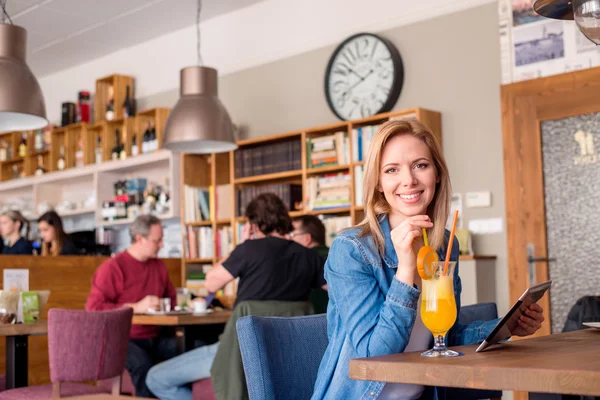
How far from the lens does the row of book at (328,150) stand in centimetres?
556

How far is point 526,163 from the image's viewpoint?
4.89 metres

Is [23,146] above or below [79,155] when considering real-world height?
above

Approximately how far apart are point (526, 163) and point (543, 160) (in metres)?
0.10

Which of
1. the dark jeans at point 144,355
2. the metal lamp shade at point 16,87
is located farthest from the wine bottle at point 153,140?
the dark jeans at point 144,355

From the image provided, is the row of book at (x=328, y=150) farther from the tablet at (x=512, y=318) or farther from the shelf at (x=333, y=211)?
the tablet at (x=512, y=318)

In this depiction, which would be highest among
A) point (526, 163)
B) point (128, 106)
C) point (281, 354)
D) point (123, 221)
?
point (128, 106)

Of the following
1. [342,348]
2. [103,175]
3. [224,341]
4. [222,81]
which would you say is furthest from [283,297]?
[103,175]

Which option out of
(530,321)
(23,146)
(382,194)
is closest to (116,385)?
(382,194)

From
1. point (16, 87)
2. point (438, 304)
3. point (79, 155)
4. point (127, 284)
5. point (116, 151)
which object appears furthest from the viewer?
point (79, 155)

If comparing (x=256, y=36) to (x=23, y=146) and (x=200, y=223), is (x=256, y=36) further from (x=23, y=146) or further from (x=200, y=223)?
(x=23, y=146)

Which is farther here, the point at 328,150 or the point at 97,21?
the point at 97,21

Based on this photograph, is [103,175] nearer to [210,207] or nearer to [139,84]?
[139,84]

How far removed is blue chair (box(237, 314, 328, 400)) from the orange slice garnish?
0.47m

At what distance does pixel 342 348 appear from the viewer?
5.54 feet
